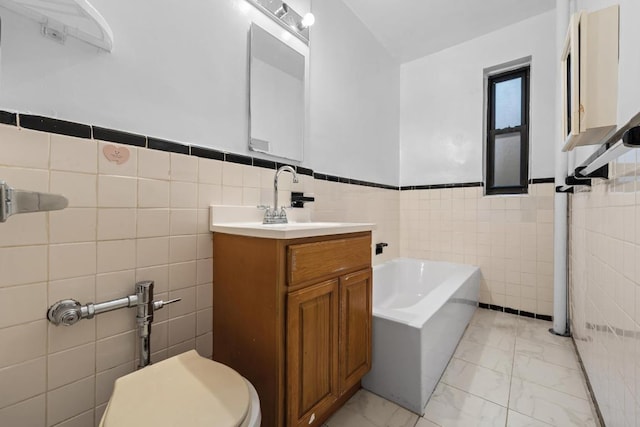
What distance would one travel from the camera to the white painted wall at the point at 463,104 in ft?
7.60

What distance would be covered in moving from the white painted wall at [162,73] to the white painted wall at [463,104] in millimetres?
1323

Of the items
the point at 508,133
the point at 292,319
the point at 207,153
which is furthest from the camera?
the point at 508,133

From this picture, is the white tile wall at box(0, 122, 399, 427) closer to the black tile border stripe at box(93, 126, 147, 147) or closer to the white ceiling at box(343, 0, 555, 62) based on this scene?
the black tile border stripe at box(93, 126, 147, 147)

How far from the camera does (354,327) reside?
50.5 inches

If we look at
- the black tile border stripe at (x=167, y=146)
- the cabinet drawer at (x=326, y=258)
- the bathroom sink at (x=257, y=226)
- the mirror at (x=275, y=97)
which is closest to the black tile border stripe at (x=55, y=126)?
the black tile border stripe at (x=167, y=146)

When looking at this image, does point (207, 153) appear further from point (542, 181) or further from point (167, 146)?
point (542, 181)

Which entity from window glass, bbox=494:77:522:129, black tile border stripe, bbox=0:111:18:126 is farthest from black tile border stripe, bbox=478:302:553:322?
black tile border stripe, bbox=0:111:18:126

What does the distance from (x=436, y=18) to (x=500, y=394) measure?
282 cm

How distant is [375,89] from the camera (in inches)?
103

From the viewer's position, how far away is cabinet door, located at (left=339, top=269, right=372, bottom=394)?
4.00ft

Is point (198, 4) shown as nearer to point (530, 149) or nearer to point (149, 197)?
point (149, 197)

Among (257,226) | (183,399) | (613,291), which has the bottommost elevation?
(183,399)

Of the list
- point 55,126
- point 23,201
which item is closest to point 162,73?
point 55,126

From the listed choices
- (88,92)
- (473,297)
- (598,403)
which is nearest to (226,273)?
(88,92)
